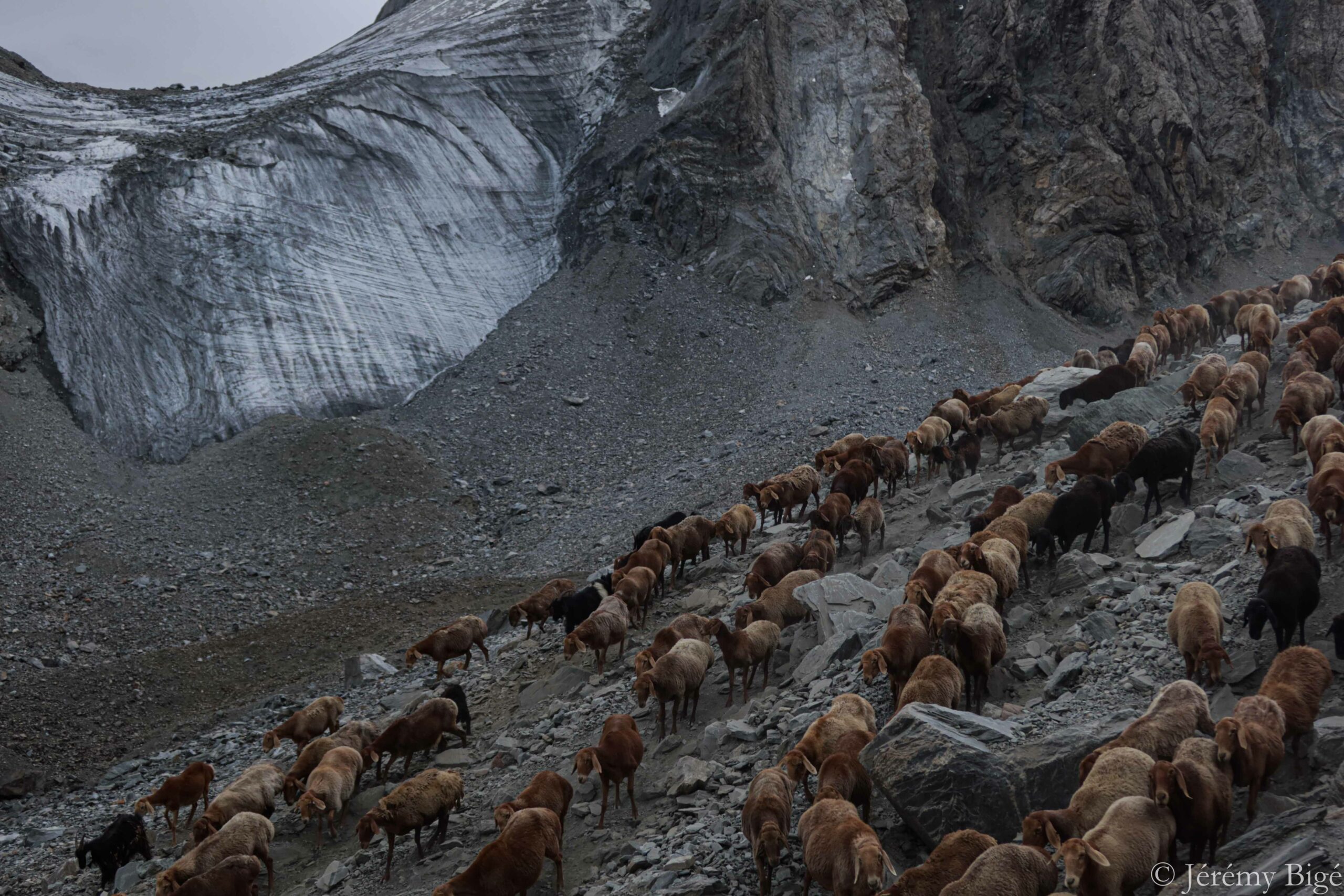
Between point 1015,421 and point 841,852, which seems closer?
point 841,852

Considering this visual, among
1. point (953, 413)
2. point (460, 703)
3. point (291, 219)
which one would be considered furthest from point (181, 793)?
point (291, 219)

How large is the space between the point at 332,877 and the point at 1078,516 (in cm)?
1064

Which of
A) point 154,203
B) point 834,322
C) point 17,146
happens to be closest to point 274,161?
point 154,203

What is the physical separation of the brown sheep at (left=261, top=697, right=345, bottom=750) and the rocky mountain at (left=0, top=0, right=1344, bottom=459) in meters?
20.3

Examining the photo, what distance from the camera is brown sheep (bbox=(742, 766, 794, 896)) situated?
8531 mm

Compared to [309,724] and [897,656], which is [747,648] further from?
[309,724]


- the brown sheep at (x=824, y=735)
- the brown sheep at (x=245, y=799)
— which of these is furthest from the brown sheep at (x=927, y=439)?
the brown sheep at (x=245, y=799)

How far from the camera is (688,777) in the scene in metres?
10.7

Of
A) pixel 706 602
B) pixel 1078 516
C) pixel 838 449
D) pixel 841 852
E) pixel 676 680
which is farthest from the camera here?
pixel 838 449

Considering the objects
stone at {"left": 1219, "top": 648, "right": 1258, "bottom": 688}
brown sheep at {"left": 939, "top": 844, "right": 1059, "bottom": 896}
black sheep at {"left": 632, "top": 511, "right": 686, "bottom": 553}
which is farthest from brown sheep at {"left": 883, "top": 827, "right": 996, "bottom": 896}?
black sheep at {"left": 632, "top": 511, "right": 686, "bottom": 553}

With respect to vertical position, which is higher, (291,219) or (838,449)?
(291,219)

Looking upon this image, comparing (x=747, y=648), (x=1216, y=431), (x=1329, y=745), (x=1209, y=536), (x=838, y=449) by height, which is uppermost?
(x=838, y=449)

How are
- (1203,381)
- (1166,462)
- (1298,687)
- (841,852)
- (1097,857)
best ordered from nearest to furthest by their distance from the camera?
(1097,857) → (841,852) → (1298,687) → (1166,462) → (1203,381)

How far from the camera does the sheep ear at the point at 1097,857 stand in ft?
22.4
